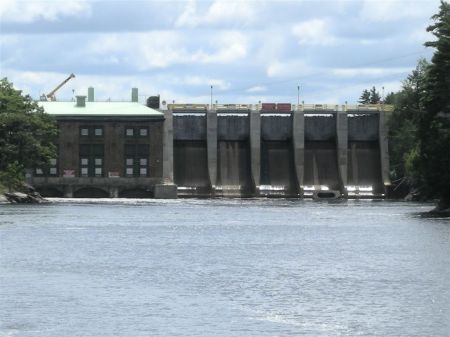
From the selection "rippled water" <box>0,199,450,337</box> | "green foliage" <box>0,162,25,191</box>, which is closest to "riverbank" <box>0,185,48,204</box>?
"green foliage" <box>0,162,25,191</box>

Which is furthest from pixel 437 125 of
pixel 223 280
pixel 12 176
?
pixel 12 176

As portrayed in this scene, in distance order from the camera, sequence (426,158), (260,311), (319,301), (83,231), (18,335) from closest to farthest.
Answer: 1. (18,335)
2. (260,311)
3. (319,301)
4. (83,231)
5. (426,158)

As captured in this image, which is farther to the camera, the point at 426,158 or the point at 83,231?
the point at 426,158

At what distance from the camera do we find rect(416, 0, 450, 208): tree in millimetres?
119250

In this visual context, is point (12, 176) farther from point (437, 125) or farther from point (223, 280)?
point (223, 280)

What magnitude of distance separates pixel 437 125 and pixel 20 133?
7512 cm

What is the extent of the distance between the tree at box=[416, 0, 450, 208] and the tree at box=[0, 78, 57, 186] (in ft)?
231

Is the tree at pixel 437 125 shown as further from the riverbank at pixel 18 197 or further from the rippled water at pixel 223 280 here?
the riverbank at pixel 18 197

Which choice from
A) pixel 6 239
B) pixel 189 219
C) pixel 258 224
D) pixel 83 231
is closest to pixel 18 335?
pixel 6 239

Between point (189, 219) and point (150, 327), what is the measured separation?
80.0 m

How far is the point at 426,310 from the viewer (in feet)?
158

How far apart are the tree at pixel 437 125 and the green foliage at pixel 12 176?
226 feet

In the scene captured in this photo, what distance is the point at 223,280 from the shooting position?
195 ft

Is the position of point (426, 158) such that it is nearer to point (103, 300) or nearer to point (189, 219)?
point (189, 219)
